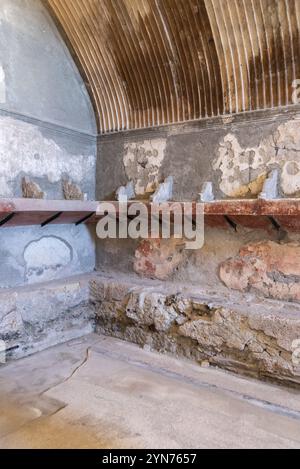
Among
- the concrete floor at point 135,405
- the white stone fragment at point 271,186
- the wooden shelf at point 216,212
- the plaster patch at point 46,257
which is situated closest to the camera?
the concrete floor at point 135,405

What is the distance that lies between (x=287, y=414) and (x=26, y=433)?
1.66 m

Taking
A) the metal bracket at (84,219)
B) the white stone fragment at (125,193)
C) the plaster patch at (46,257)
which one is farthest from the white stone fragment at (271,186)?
the plaster patch at (46,257)

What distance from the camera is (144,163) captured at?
12.2 ft

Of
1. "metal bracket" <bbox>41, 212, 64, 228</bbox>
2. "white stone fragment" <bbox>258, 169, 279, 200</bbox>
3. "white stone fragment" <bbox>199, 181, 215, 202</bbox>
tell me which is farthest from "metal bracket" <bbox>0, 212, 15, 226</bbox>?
"white stone fragment" <bbox>258, 169, 279, 200</bbox>

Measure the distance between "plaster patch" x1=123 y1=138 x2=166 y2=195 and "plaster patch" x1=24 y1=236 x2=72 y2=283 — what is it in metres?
1.00

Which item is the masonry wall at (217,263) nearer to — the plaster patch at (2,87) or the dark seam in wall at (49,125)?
the dark seam in wall at (49,125)

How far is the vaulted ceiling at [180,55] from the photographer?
9.14 ft

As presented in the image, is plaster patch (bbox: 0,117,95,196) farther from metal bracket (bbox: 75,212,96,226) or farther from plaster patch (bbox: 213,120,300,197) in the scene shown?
plaster patch (bbox: 213,120,300,197)

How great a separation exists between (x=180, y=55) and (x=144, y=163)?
106cm

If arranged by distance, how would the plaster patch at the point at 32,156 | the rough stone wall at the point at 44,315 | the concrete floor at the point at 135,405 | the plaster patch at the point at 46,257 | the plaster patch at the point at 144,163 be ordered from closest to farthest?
the concrete floor at the point at 135,405 → the rough stone wall at the point at 44,315 → the plaster patch at the point at 32,156 → the plaster patch at the point at 46,257 → the plaster patch at the point at 144,163

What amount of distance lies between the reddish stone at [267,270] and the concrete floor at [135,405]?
0.77m

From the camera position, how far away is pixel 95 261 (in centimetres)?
416

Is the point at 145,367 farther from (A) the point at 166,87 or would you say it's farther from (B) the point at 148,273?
(A) the point at 166,87

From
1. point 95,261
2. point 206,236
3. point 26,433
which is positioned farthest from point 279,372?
point 95,261
